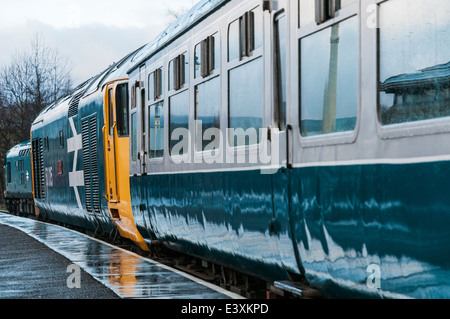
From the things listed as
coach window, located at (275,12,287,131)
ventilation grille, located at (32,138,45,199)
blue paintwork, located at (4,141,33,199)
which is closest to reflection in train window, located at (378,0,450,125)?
coach window, located at (275,12,287,131)

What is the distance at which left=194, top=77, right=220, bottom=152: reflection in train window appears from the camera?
8141 mm

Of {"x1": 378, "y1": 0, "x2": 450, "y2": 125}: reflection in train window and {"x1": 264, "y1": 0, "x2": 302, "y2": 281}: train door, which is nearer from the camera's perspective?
{"x1": 378, "y1": 0, "x2": 450, "y2": 125}: reflection in train window

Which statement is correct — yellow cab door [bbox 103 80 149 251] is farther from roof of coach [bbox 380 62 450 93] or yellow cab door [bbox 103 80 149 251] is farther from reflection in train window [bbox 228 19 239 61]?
roof of coach [bbox 380 62 450 93]

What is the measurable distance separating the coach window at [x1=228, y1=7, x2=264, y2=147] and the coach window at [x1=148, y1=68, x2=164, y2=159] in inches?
116

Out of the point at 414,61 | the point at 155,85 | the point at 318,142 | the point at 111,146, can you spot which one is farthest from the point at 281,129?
the point at 111,146

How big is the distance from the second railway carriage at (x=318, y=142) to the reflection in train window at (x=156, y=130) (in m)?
0.69

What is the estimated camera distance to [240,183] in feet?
24.3

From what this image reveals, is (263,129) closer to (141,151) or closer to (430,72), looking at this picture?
(430,72)

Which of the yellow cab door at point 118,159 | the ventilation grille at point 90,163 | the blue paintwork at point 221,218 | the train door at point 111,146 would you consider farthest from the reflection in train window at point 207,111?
the ventilation grille at point 90,163

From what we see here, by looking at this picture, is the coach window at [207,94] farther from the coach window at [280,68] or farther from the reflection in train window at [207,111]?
the coach window at [280,68]

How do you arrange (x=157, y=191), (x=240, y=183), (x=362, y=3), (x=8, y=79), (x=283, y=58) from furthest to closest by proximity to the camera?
(x=8, y=79) < (x=157, y=191) < (x=240, y=183) < (x=283, y=58) < (x=362, y=3)

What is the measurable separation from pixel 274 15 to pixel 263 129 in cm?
89

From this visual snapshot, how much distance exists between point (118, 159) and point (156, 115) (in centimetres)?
309
